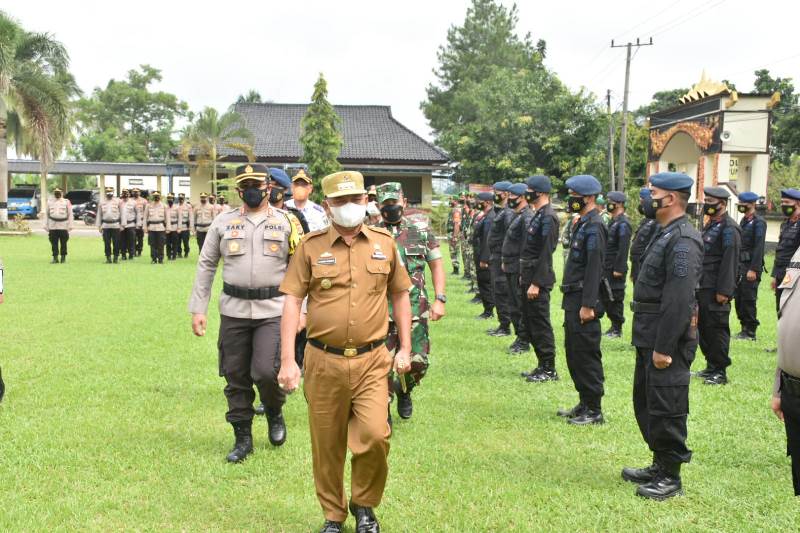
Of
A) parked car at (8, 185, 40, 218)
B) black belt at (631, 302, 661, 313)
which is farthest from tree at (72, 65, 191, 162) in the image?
black belt at (631, 302, 661, 313)

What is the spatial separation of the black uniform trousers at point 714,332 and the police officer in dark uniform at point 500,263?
3.07m

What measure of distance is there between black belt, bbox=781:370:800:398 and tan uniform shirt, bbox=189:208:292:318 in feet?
10.7

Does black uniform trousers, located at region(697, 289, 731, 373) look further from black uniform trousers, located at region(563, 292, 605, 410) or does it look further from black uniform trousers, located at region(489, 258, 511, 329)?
black uniform trousers, located at region(489, 258, 511, 329)

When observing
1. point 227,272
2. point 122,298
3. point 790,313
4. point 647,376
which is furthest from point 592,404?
point 122,298

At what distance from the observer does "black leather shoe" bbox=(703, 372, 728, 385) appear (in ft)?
25.6

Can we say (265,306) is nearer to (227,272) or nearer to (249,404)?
(227,272)

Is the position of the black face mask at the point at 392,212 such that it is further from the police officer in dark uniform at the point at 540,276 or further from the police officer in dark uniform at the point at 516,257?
the police officer in dark uniform at the point at 516,257

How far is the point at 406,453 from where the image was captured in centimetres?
546

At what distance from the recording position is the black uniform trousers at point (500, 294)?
10797mm

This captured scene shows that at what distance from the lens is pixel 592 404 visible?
632 centimetres

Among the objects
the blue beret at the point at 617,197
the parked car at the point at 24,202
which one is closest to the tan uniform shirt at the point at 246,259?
the blue beret at the point at 617,197

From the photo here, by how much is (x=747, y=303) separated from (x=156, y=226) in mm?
16191

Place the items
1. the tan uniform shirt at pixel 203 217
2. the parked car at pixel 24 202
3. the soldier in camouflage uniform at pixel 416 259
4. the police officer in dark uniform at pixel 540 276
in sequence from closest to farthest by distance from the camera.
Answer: the soldier in camouflage uniform at pixel 416 259
the police officer in dark uniform at pixel 540 276
the tan uniform shirt at pixel 203 217
the parked car at pixel 24 202

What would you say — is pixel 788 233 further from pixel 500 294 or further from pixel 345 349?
pixel 345 349
